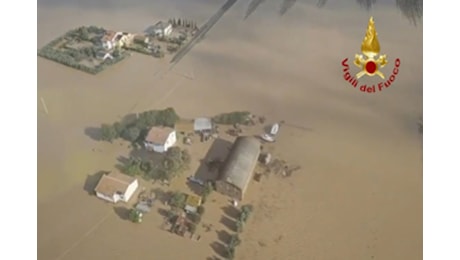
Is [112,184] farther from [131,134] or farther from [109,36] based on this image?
[109,36]

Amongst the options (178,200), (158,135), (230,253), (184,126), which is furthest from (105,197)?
(230,253)

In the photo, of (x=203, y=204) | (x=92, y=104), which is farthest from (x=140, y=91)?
(x=203, y=204)

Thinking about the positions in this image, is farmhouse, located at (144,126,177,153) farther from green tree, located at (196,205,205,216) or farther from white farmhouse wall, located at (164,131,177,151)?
green tree, located at (196,205,205,216)

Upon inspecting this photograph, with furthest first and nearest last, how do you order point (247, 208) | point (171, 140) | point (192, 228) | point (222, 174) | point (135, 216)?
point (171, 140) < point (222, 174) < point (247, 208) < point (135, 216) < point (192, 228)

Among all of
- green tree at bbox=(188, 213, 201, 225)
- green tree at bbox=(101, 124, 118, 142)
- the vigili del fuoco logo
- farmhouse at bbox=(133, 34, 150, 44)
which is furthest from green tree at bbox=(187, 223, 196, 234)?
farmhouse at bbox=(133, 34, 150, 44)

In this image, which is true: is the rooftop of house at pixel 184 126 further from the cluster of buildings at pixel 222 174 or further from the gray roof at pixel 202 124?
the cluster of buildings at pixel 222 174

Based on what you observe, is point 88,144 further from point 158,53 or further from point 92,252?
point 158,53

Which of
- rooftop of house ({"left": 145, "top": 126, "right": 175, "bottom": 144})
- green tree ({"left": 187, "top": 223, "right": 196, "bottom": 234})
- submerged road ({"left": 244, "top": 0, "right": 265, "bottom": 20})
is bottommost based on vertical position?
green tree ({"left": 187, "top": 223, "right": 196, "bottom": 234})

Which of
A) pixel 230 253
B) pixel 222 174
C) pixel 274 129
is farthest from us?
pixel 274 129
